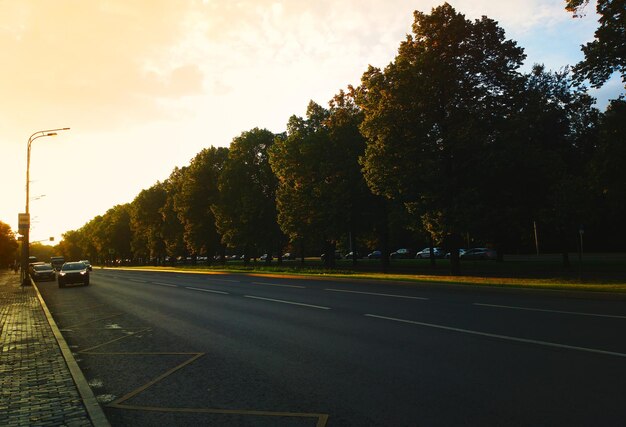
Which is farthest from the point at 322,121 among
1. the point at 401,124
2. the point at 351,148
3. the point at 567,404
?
the point at 567,404

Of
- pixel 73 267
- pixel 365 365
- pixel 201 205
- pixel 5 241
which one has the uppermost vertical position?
pixel 201 205

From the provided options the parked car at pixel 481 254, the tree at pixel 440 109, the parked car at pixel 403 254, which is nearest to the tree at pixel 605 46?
the tree at pixel 440 109

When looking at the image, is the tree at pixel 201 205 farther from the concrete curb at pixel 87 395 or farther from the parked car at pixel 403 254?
the concrete curb at pixel 87 395

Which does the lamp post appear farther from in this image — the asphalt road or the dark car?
the asphalt road

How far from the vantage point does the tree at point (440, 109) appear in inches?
1030

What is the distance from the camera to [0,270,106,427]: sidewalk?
5020 mm

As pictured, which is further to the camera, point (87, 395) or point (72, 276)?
point (72, 276)

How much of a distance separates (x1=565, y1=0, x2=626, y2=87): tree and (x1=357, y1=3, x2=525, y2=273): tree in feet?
18.6

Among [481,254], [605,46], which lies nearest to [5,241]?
[481,254]

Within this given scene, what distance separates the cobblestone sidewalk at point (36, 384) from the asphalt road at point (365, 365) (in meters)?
0.39

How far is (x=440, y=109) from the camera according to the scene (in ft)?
90.6

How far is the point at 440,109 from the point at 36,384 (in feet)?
82.9

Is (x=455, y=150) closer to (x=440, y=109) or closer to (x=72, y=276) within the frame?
(x=440, y=109)

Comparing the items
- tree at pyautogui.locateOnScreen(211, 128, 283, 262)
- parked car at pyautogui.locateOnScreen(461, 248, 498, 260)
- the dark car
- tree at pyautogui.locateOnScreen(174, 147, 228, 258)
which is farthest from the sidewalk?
parked car at pyautogui.locateOnScreen(461, 248, 498, 260)
